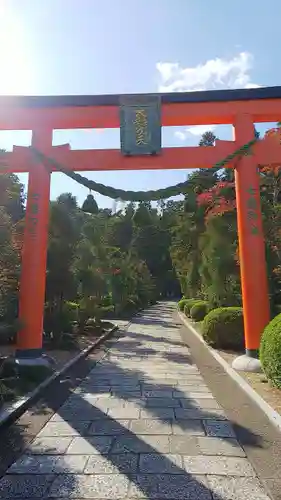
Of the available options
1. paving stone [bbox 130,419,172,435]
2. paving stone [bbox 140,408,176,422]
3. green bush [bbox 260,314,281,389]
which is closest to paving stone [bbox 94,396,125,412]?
paving stone [bbox 140,408,176,422]

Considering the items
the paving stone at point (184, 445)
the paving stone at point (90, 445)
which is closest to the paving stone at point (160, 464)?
the paving stone at point (184, 445)

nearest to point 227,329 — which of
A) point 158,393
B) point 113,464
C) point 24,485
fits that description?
point 158,393

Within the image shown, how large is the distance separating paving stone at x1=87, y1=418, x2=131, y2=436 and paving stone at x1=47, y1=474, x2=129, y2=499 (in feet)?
3.83

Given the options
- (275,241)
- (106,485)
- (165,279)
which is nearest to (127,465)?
(106,485)

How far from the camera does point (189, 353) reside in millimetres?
11516

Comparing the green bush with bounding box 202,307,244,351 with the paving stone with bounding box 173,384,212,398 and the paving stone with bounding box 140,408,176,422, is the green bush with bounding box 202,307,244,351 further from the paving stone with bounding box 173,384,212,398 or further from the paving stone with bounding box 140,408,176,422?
the paving stone with bounding box 140,408,176,422

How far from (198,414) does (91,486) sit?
8.18 ft

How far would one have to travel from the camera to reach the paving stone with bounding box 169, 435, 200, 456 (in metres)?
4.07

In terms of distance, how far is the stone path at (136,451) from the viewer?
129 inches

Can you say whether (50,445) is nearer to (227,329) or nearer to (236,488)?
(236,488)

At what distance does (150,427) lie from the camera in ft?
16.1

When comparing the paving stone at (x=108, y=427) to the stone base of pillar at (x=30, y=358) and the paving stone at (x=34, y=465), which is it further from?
the stone base of pillar at (x=30, y=358)

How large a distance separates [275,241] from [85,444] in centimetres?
681

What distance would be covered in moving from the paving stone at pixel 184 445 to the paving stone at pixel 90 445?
2.31ft
